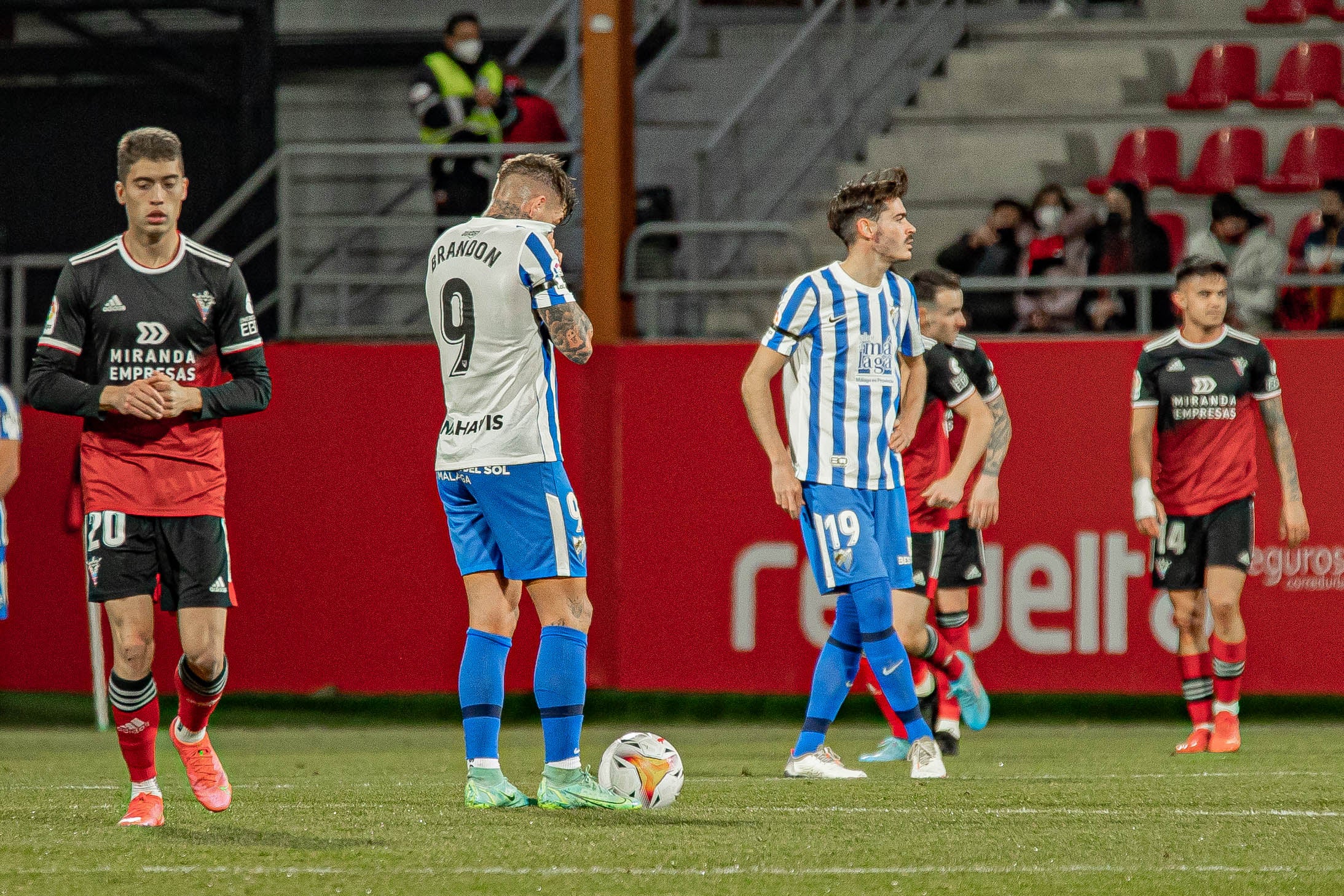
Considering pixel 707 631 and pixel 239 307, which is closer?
pixel 239 307

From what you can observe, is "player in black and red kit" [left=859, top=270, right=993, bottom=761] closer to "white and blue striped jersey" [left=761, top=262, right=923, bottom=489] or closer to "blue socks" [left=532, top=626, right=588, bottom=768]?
"white and blue striped jersey" [left=761, top=262, right=923, bottom=489]

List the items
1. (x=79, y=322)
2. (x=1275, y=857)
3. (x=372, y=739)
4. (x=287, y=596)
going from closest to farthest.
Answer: (x=1275, y=857) → (x=79, y=322) → (x=372, y=739) → (x=287, y=596)

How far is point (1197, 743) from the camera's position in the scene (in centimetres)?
858

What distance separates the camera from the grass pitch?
178 inches

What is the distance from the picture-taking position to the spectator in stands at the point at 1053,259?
11.7 metres

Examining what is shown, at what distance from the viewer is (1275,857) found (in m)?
4.91

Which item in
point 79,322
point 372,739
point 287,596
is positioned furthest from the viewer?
point 287,596

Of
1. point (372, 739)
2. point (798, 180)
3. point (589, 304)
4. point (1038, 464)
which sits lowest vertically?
point (372, 739)

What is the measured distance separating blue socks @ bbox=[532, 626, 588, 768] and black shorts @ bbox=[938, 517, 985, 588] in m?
3.53

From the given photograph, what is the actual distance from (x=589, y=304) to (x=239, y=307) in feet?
17.9

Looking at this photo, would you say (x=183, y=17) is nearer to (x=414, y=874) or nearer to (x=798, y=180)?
(x=798, y=180)

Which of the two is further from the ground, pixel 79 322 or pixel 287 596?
pixel 79 322

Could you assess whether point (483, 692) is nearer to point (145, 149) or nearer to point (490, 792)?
point (490, 792)

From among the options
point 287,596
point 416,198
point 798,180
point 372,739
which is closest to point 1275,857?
point 372,739
